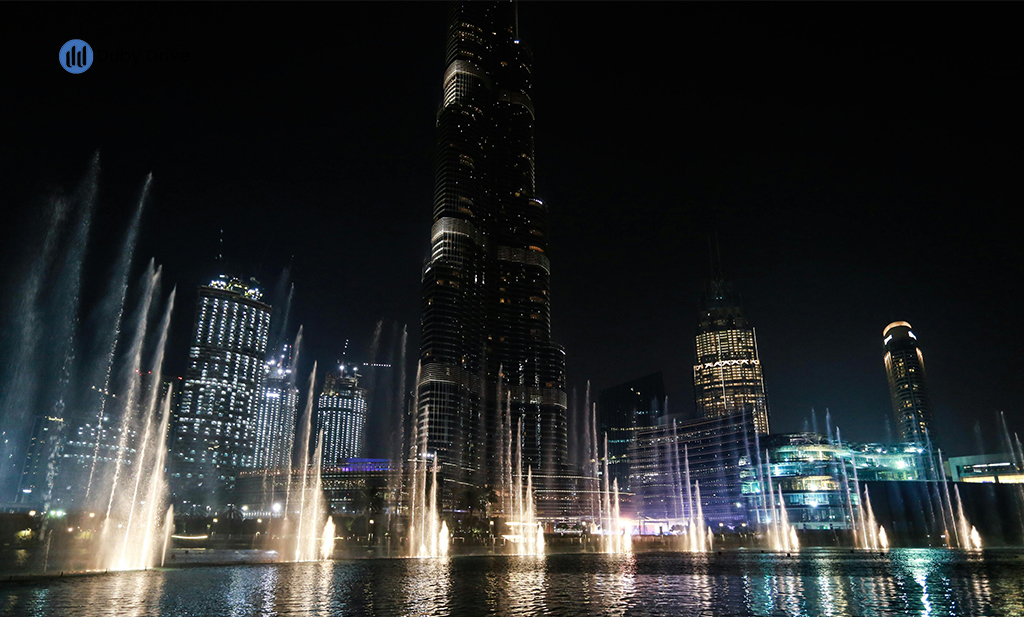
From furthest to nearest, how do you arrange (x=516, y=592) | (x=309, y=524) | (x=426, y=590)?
(x=309, y=524) < (x=426, y=590) < (x=516, y=592)

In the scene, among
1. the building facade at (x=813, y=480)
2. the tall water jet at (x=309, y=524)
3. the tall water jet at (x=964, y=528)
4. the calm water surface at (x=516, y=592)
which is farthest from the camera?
the building facade at (x=813, y=480)

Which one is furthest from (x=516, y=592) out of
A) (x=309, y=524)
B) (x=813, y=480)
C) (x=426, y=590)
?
(x=813, y=480)

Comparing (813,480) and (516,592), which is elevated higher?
(813,480)

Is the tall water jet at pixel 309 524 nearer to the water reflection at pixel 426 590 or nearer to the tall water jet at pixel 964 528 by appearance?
the water reflection at pixel 426 590

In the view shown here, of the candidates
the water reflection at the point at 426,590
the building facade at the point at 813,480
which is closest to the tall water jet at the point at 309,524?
the water reflection at the point at 426,590

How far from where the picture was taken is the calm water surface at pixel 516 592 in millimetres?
29562

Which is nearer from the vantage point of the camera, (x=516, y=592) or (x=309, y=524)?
(x=516, y=592)

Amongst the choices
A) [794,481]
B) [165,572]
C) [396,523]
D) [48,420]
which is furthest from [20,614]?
[48,420]

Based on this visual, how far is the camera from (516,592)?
124 ft

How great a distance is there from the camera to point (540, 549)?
98.2 m

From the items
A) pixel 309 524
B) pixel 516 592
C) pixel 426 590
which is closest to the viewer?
pixel 516 592

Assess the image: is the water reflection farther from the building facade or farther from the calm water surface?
the building facade

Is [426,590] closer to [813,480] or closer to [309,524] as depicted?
[309,524]

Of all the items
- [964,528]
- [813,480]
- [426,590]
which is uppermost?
[813,480]
